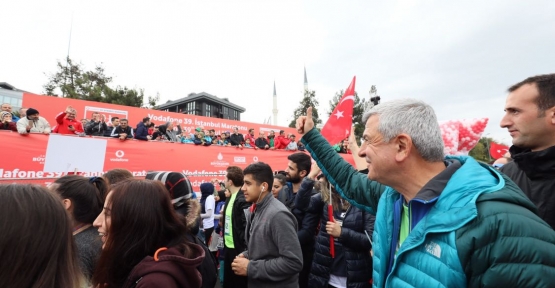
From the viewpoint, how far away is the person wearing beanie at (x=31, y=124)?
21.8 ft

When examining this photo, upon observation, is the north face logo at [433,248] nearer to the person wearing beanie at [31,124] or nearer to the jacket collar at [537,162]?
the jacket collar at [537,162]

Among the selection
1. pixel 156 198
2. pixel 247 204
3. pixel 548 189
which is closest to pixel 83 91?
pixel 247 204

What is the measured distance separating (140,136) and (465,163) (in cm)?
947

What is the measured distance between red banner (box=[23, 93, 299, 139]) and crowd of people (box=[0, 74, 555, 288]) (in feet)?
35.0

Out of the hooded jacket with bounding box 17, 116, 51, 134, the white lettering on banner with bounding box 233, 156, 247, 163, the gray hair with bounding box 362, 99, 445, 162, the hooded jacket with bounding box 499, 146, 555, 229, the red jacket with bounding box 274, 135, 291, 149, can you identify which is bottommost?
the hooded jacket with bounding box 499, 146, 555, 229

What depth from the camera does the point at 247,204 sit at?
3.87 metres

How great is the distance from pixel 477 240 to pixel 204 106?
6321 cm

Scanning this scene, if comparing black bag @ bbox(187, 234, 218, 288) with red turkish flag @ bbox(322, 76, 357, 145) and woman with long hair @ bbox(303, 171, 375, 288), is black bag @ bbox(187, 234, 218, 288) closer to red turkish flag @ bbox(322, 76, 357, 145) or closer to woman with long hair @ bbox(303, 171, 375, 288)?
woman with long hair @ bbox(303, 171, 375, 288)

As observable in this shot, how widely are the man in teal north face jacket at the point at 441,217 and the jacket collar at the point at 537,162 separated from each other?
2.49ft

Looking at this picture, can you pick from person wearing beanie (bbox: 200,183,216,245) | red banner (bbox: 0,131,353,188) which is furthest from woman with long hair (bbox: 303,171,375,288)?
red banner (bbox: 0,131,353,188)

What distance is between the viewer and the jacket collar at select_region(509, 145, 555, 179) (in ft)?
5.69

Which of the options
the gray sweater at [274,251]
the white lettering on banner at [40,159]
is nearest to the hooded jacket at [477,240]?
the gray sweater at [274,251]

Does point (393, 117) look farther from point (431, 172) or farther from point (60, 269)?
point (60, 269)

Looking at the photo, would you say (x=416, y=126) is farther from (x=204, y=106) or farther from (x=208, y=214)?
(x=204, y=106)
